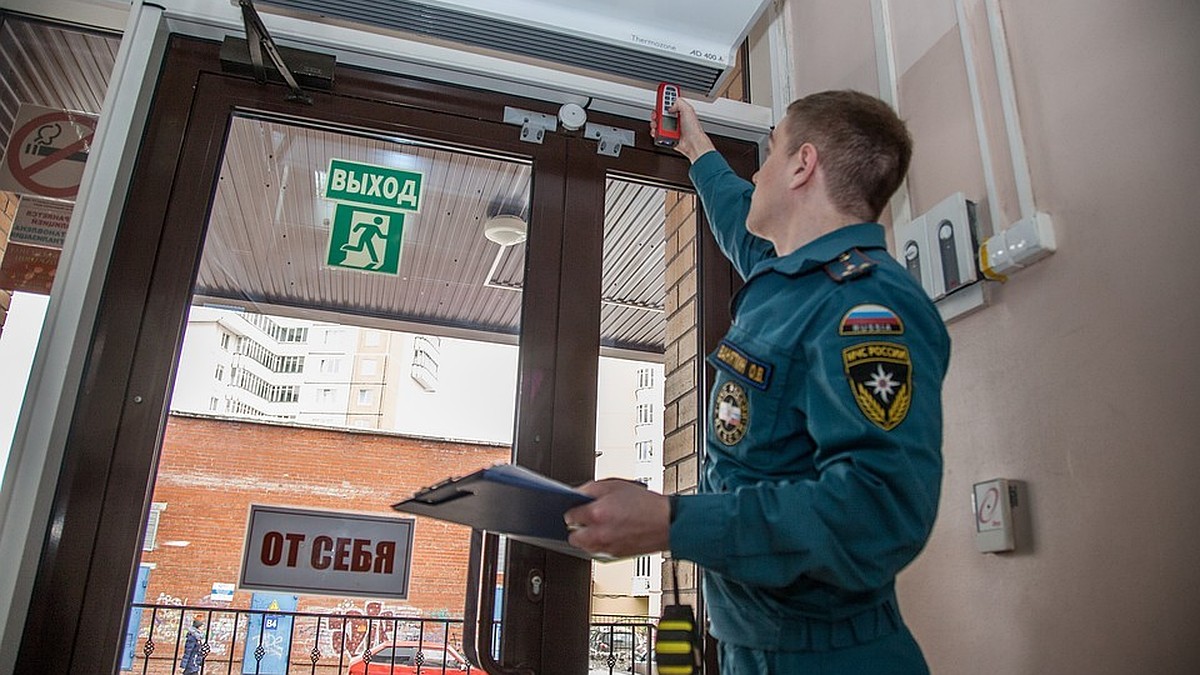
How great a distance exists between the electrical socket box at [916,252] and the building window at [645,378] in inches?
27.2

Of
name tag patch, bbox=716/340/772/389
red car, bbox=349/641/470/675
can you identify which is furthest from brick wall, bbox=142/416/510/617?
name tag patch, bbox=716/340/772/389

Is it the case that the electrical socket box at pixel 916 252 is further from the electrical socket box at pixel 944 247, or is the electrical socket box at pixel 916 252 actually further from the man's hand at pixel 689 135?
the man's hand at pixel 689 135

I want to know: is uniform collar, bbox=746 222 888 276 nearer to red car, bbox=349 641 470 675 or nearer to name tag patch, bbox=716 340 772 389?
name tag patch, bbox=716 340 772 389

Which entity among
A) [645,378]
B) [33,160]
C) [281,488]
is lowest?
[281,488]

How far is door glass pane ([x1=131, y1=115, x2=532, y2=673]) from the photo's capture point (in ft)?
5.55

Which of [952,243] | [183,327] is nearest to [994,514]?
[952,243]

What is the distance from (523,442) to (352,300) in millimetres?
516

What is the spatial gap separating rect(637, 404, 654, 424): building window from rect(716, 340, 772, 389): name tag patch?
3.35ft

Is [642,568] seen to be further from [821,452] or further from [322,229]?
[821,452]

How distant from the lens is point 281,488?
5.68ft

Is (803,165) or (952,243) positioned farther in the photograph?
(952,243)

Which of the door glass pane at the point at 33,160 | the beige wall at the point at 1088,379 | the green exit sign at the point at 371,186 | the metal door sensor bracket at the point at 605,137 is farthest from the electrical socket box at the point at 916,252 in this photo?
the door glass pane at the point at 33,160

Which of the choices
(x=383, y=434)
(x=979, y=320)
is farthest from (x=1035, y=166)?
(x=383, y=434)

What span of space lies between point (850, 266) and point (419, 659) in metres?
1.43
